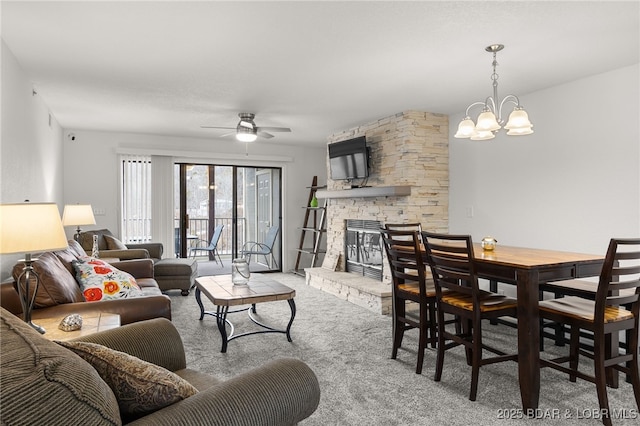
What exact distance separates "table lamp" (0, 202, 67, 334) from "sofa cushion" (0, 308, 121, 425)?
3.52 feet

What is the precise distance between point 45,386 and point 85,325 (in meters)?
1.55

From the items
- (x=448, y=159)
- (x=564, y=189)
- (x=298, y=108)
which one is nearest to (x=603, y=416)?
(x=564, y=189)

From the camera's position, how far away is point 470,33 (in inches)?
104

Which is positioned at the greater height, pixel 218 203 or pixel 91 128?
pixel 91 128

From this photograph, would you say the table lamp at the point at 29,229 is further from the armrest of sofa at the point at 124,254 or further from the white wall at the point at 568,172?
the white wall at the point at 568,172

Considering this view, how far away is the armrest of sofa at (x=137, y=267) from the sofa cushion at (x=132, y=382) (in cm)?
342

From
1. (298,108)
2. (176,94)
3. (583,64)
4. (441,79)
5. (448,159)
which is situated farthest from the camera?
(448,159)

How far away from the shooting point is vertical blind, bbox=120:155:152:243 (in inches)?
251

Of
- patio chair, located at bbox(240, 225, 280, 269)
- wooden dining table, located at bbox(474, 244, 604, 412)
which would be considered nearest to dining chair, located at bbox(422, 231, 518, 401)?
wooden dining table, located at bbox(474, 244, 604, 412)

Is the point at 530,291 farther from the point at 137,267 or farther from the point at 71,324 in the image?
the point at 137,267

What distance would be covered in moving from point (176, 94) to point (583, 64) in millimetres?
3666

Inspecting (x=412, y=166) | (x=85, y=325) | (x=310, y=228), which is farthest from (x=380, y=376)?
(x=310, y=228)

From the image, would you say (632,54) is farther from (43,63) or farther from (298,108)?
(43,63)

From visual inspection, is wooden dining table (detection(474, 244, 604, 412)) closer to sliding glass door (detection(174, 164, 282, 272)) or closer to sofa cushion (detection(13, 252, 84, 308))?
sofa cushion (detection(13, 252, 84, 308))
